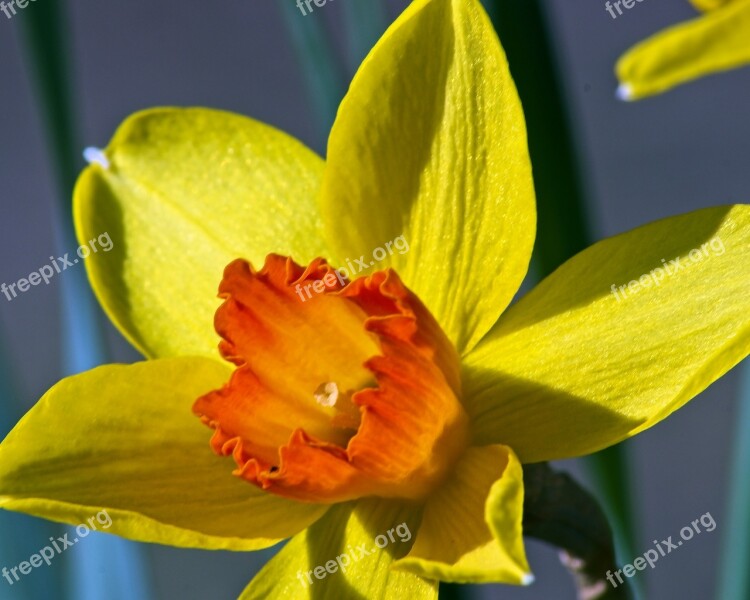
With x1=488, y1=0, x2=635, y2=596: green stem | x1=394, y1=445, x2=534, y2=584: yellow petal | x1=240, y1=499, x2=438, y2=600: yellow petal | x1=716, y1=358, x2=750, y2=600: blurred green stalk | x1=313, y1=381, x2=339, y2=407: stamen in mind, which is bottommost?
x1=716, y1=358, x2=750, y2=600: blurred green stalk

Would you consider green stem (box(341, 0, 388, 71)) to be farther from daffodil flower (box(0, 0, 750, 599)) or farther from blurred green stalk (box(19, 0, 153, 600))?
blurred green stalk (box(19, 0, 153, 600))

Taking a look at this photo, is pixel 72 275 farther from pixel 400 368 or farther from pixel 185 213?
pixel 400 368

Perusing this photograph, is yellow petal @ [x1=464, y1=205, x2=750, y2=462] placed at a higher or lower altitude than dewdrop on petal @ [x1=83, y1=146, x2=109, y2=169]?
lower

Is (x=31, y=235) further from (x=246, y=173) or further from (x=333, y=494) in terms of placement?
(x=333, y=494)

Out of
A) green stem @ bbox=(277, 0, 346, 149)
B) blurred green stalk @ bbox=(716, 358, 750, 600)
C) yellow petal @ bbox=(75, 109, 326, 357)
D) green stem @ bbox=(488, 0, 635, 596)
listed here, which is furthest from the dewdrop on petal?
blurred green stalk @ bbox=(716, 358, 750, 600)

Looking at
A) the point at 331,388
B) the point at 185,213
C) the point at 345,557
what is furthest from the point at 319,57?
the point at 345,557

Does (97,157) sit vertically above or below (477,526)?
above

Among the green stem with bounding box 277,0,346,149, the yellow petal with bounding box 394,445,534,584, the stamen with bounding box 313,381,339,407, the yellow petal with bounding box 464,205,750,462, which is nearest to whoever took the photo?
the yellow petal with bounding box 394,445,534,584
